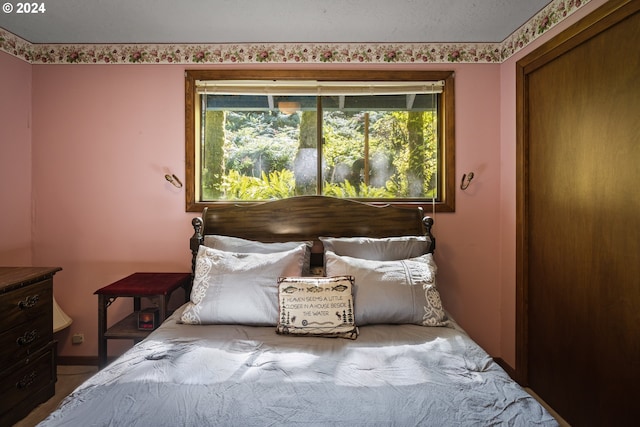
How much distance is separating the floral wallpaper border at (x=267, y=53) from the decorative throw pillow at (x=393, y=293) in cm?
160

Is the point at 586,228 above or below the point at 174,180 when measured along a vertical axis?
below

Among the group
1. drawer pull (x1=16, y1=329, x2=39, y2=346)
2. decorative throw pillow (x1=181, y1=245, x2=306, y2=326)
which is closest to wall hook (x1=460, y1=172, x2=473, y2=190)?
decorative throw pillow (x1=181, y1=245, x2=306, y2=326)

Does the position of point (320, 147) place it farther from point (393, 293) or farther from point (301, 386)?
point (301, 386)

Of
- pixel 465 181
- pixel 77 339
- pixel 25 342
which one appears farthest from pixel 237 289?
pixel 465 181

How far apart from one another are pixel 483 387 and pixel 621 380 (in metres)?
0.94

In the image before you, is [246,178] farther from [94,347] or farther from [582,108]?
[582,108]

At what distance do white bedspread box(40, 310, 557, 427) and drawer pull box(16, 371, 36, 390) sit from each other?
3.41 feet

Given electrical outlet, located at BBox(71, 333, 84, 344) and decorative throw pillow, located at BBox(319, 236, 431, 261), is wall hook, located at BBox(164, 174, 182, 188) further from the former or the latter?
electrical outlet, located at BBox(71, 333, 84, 344)

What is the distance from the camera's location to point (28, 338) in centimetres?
220

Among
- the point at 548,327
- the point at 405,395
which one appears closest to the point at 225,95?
the point at 405,395

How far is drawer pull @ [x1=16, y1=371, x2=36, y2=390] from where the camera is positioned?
6.99 feet

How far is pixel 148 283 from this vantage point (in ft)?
7.92

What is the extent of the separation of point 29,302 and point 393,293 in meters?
2.11

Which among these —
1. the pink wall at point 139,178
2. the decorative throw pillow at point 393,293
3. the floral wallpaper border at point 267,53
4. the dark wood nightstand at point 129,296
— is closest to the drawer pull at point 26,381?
the dark wood nightstand at point 129,296
